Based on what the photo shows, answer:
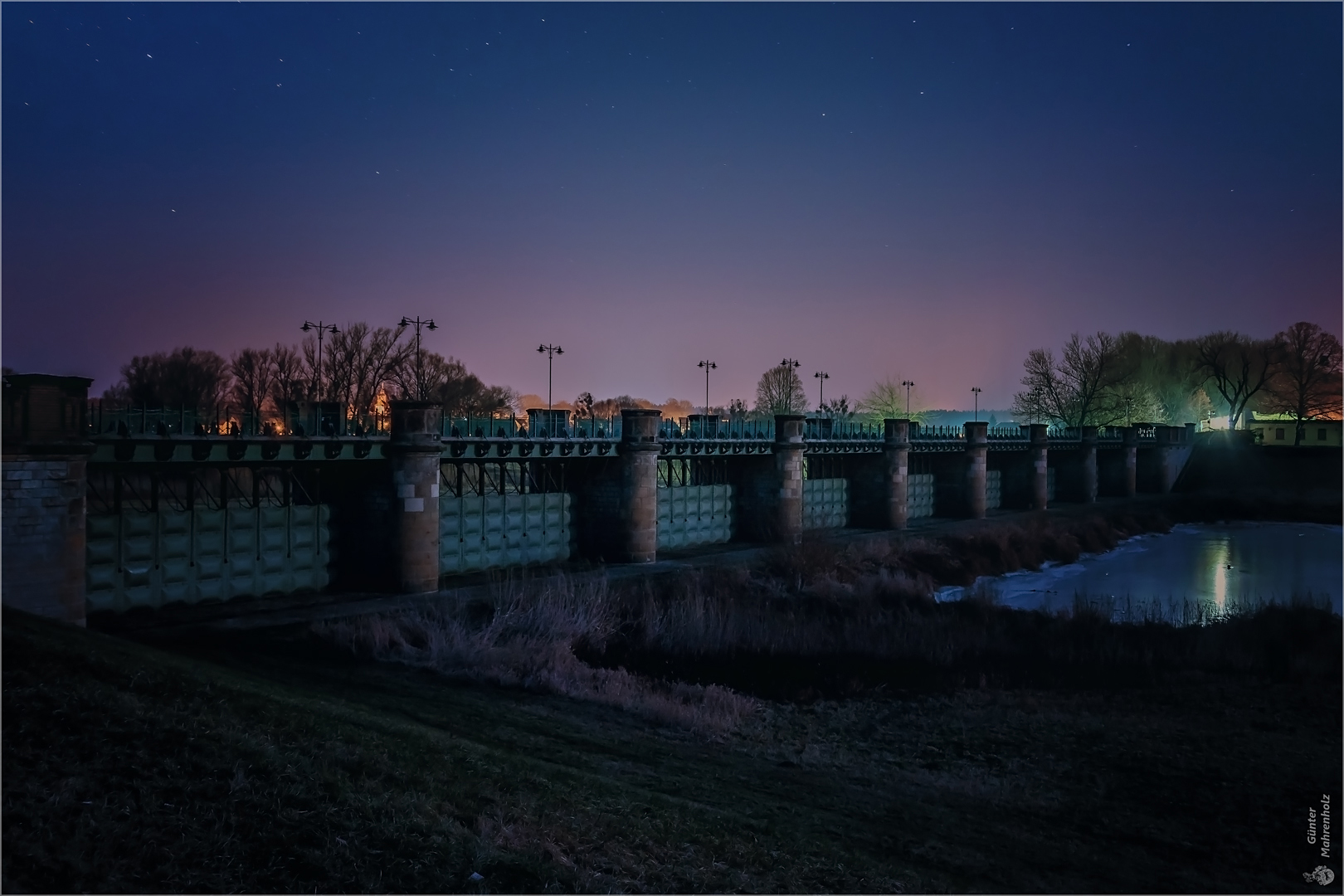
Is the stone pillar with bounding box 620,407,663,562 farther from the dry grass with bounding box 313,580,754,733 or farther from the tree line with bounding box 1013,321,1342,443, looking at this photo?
the tree line with bounding box 1013,321,1342,443

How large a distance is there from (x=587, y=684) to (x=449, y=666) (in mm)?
2771

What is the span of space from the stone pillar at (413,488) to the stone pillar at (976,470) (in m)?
38.0

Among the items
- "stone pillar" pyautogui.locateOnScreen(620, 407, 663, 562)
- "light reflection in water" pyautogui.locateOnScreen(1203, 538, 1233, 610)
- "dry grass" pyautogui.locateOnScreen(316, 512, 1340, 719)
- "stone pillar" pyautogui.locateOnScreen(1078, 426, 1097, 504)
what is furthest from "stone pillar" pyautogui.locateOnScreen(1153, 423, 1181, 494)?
"stone pillar" pyautogui.locateOnScreen(620, 407, 663, 562)

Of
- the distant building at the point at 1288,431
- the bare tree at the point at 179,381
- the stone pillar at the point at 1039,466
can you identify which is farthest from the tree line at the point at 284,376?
the distant building at the point at 1288,431

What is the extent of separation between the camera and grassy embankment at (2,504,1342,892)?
9.30 m

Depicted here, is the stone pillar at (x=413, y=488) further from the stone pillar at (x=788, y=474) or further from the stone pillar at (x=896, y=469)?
the stone pillar at (x=896, y=469)

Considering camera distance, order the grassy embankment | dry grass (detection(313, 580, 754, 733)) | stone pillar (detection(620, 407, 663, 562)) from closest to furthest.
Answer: the grassy embankment
dry grass (detection(313, 580, 754, 733))
stone pillar (detection(620, 407, 663, 562))

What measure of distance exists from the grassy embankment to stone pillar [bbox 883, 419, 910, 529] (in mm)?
21563

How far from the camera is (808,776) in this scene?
49.2ft

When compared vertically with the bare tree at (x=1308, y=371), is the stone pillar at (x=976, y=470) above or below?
below

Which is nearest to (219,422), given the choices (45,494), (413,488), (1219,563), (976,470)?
(413,488)

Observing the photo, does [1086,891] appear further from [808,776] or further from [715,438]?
[715,438]

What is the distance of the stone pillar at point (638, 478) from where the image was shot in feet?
110

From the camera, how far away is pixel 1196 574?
43.8 metres
